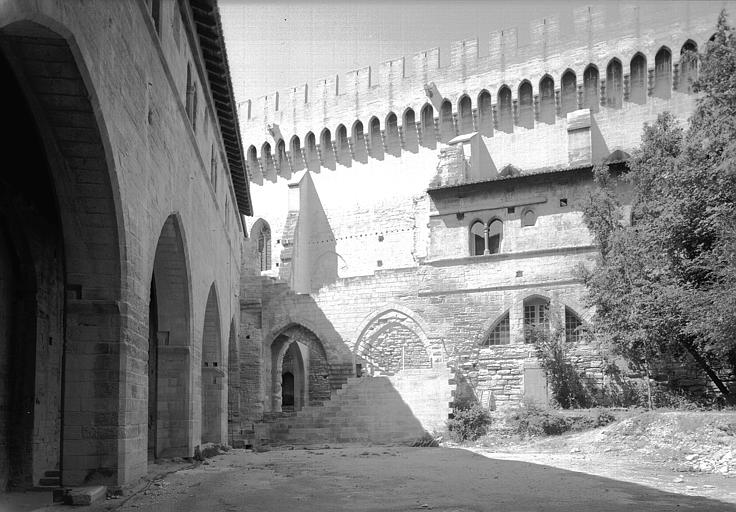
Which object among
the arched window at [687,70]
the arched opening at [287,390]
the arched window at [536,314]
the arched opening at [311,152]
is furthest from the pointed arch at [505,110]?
the arched opening at [287,390]

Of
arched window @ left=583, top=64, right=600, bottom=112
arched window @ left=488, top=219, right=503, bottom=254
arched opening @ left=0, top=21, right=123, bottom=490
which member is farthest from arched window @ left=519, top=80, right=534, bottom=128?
arched opening @ left=0, top=21, right=123, bottom=490

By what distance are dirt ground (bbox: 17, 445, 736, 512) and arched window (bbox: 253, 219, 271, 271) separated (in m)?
24.7

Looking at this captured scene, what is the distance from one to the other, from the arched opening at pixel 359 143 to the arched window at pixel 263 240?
626 cm

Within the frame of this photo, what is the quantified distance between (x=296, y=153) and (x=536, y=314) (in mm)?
17538

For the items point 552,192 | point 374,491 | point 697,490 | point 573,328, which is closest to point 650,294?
point 573,328

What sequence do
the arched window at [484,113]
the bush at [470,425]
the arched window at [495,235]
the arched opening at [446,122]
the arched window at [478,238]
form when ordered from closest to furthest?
the bush at [470,425] < the arched window at [495,235] < the arched window at [478,238] < the arched window at [484,113] < the arched opening at [446,122]

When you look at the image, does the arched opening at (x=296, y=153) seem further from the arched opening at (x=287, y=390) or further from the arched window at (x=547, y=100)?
the arched window at (x=547, y=100)

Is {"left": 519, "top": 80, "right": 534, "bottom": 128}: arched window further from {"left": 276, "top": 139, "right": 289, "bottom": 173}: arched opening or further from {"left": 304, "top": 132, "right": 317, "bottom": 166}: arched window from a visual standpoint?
{"left": 276, "top": 139, "right": 289, "bottom": 173}: arched opening

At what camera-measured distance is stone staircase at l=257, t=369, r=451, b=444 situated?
86.0 feet

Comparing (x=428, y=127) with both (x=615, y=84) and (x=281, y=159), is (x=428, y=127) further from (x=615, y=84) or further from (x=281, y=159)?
(x=615, y=84)

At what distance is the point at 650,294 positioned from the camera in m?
21.5

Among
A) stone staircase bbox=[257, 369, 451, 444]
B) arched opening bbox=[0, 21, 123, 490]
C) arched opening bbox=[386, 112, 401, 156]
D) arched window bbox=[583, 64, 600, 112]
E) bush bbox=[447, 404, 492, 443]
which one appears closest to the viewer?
arched opening bbox=[0, 21, 123, 490]

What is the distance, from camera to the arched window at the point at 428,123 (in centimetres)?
3775

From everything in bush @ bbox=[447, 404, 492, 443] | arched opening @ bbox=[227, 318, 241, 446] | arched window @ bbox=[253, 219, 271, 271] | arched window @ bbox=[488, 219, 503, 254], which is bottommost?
bush @ bbox=[447, 404, 492, 443]
